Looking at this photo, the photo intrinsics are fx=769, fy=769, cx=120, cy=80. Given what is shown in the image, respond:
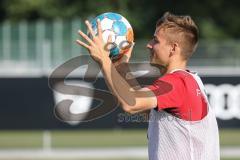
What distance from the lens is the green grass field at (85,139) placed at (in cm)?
1641

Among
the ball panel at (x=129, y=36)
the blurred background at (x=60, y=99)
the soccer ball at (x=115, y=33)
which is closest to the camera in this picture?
the soccer ball at (x=115, y=33)

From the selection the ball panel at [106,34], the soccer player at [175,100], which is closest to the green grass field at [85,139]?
the ball panel at [106,34]

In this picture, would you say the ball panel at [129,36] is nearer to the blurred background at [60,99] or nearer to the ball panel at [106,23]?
the ball panel at [106,23]

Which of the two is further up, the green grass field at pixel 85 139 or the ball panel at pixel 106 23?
the green grass field at pixel 85 139

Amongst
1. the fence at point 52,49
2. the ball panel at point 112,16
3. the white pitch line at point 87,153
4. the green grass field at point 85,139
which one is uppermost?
the fence at point 52,49

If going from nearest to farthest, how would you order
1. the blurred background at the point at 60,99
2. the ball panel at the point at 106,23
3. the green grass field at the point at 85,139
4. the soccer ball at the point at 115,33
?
1. the soccer ball at the point at 115,33
2. the ball panel at the point at 106,23
3. the blurred background at the point at 60,99
4. the green grass field at the point at 85,139

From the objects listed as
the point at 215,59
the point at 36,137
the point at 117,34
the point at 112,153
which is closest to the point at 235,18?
the point at 215,59

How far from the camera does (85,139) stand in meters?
17.8

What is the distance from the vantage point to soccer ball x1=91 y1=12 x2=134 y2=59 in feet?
17.0

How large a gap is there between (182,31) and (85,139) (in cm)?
1294

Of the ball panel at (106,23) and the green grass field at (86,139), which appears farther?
the green grass field at (86,139)

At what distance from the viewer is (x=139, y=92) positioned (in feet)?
16.2

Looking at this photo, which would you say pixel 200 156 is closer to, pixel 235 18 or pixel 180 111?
pixel 180 111

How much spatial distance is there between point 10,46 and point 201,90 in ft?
71.6
